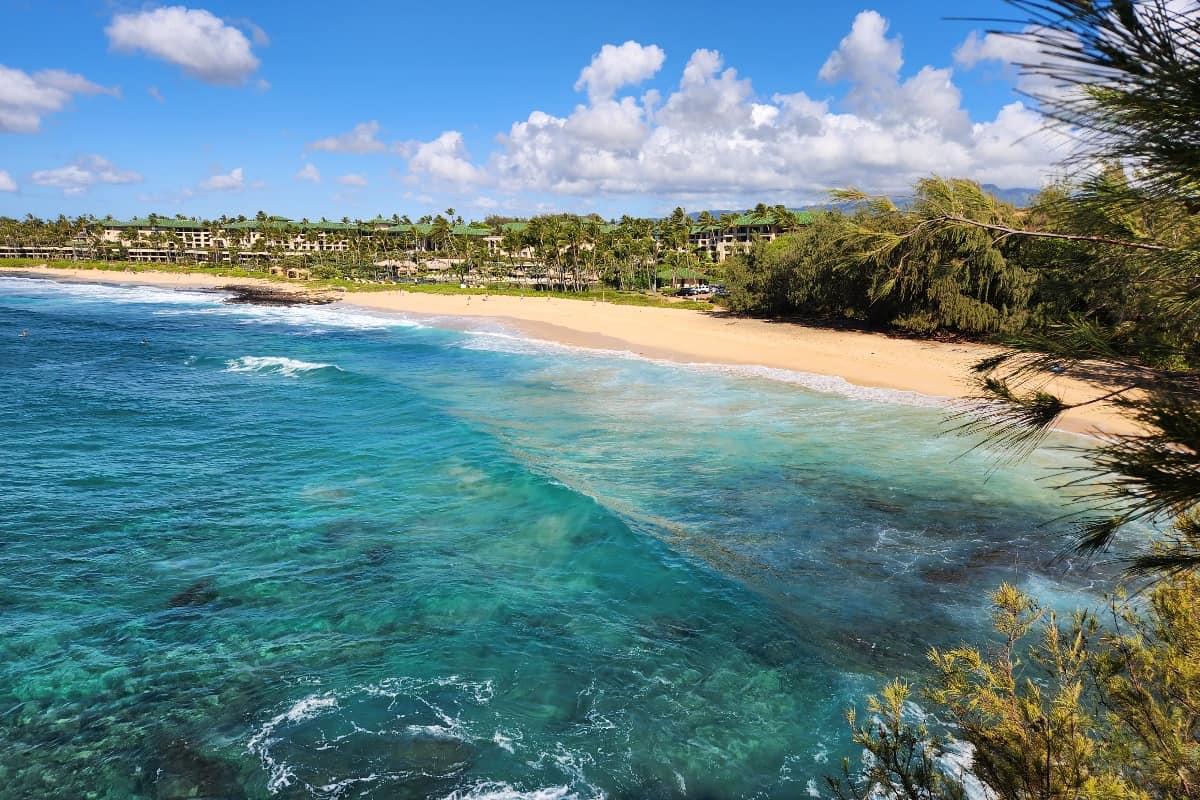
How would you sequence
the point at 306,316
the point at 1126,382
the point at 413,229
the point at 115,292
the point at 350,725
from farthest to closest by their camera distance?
the point at 413,229 < the point at 115,292 < the point at 306,316 < the point at 350,725 < the point at 1126,382

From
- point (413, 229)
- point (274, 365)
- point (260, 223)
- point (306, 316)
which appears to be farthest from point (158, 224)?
point (274, 365)

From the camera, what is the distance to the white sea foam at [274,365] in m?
36.8

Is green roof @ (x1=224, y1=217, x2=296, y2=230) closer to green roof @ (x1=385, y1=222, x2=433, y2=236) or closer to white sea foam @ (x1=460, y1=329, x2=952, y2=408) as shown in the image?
green roof @ (x1=385, y1=222, x2=433, y2=236)

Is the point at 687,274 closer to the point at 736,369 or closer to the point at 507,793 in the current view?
the point at 736,369

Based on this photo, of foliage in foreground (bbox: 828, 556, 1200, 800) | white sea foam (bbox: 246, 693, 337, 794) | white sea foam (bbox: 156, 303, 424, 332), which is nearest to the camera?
foliage in foreground (bbox: 828, 556, 1200, 800)

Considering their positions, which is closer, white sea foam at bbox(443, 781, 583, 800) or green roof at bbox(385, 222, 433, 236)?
white sea foam at bbox(443, 781, 583, 800)

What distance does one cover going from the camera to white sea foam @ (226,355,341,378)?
36781mm

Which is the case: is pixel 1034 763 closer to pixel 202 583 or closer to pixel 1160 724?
pixel 1160 724

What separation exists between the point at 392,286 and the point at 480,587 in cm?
8854

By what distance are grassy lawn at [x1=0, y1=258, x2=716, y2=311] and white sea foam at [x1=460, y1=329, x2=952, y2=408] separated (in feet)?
70.5

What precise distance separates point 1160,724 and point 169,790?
10175mm

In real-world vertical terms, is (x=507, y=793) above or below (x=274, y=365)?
below

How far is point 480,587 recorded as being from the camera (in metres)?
13.5

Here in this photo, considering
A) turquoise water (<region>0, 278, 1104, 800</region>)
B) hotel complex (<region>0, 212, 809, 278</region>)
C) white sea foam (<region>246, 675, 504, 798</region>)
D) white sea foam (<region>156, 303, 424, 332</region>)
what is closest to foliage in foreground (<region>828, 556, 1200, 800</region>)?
turquoise water (<region>0, 278, 1104, 800</region>)
